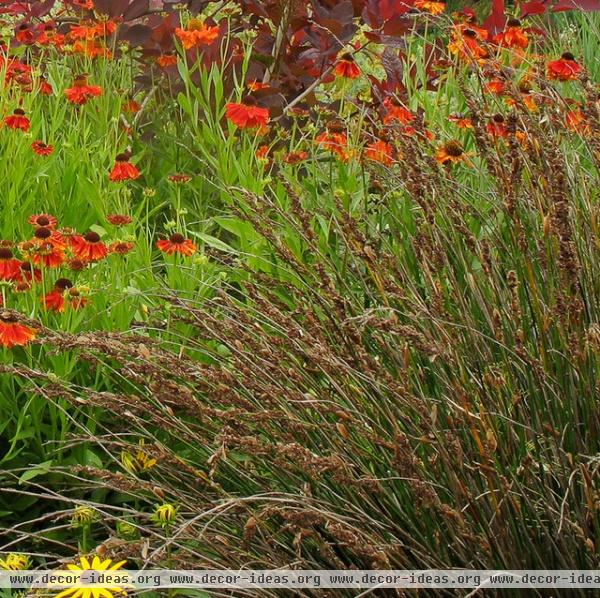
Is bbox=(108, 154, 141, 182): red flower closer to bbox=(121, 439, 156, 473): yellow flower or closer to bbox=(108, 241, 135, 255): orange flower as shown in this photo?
bbox=(108, 241, 135, 255): orange flower

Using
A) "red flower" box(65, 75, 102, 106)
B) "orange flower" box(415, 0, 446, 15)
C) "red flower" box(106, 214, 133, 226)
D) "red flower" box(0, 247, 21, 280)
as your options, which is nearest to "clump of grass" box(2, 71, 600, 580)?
"red flower" box(0, 247, 21, 280)

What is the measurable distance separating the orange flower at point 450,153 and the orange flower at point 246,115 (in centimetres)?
67

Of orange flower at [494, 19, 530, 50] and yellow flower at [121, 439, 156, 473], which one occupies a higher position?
orange flower at [494, 19, 530, 50]

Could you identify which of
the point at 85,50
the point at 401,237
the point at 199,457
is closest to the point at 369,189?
the point at 401,237

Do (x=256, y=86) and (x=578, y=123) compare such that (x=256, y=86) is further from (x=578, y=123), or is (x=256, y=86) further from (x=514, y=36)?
(x=578, y=123)

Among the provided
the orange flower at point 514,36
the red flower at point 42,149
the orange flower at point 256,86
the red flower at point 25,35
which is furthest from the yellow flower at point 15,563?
the red flower at point 25,35

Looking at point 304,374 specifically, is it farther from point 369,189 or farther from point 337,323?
point 369,189

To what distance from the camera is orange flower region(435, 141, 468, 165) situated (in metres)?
2.71

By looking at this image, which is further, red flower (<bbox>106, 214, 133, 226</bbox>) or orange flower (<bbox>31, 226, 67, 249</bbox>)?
red flower (<bbox>106, 214, 133, 226</bbox>)

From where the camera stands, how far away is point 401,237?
2.79 meters

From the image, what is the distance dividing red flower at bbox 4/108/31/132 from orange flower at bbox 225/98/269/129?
2.04 feet

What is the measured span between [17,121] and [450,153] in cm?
132

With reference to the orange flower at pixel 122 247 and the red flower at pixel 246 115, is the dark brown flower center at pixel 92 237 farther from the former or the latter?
the red flower at pixel 246 115

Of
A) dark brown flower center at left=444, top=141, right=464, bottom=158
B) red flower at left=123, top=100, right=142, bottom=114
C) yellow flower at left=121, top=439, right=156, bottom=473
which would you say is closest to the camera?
yellow flower at left=121, top=439, right=156, bottom=473
